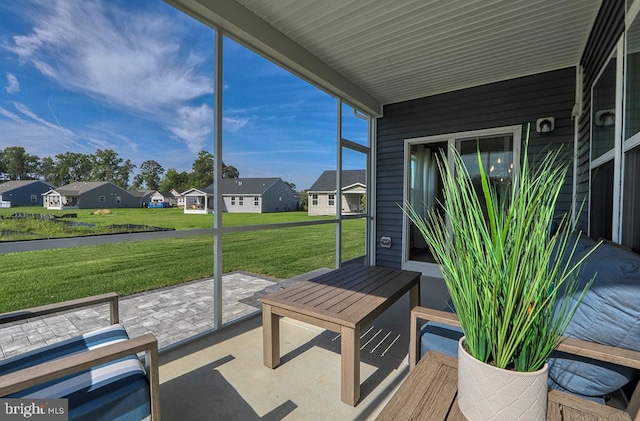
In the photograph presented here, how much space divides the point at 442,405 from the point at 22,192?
2.43 meters

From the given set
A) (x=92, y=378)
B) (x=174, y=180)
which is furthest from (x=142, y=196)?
(x=92, y=378)

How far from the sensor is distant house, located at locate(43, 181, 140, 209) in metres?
1.85

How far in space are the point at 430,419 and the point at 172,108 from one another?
8.38 ft

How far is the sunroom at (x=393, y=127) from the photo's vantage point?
75.0 inches

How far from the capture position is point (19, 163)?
170 centimetres

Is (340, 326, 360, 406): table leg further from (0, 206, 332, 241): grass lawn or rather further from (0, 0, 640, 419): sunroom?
(0, 206, 332, 241): grass lawn

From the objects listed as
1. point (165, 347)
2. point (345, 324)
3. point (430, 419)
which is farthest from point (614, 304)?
point (165, 347)

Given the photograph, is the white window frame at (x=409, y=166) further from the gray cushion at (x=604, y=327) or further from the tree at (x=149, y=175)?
the tree at (x=149, y=175)

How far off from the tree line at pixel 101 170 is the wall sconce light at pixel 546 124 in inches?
154

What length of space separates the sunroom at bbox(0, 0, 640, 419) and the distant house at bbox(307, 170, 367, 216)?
0.53 ft

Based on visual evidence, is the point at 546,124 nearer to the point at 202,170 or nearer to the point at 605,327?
the point at 605,327

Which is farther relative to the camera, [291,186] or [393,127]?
[393,127]

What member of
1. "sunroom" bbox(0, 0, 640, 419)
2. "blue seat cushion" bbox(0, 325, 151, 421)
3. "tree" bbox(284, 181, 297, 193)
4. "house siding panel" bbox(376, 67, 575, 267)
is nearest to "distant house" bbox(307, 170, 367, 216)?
"sunroom" bbox(0, 0, 640, 419)

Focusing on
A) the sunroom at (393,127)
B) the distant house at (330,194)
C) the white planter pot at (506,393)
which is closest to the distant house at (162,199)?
the sunroom at (393,127)
